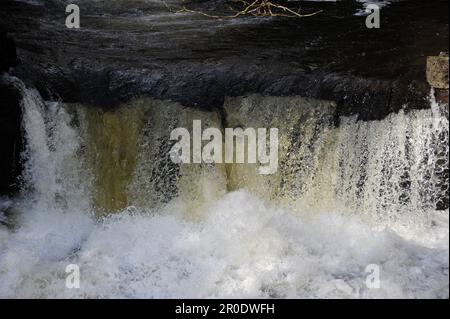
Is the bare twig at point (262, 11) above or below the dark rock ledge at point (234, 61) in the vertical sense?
above

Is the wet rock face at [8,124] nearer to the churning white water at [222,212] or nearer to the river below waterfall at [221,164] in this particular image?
the river below waterfall at [221,164]

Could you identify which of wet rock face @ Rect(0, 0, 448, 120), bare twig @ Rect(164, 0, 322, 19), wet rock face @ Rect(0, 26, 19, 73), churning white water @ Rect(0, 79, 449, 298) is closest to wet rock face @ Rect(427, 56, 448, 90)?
wet rock face @ Rect(0, 0, 448, 120)

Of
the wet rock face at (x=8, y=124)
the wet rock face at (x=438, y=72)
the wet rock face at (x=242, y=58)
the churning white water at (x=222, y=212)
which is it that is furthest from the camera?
the wet rock face at (x=8, y=124)

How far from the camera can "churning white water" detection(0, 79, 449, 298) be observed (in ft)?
15.0

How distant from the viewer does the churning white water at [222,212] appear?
4562 millimetres

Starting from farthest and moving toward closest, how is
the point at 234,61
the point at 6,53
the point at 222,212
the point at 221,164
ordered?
the point at 234,61
the point at 6,53
the point at 221,164
the point at 222,212

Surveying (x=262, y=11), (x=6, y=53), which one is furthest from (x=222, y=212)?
(x=262, y=11)

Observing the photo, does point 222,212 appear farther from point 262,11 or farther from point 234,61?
point 262,11

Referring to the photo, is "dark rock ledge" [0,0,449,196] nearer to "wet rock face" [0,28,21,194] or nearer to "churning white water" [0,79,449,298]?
"wet rock face" [0,28,21,194]

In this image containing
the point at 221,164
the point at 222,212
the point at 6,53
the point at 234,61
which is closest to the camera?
the point at 222,212

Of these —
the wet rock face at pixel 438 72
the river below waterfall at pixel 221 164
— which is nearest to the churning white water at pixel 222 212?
the river below waterfall at pixel 221 164

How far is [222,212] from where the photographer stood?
5.42 meters
